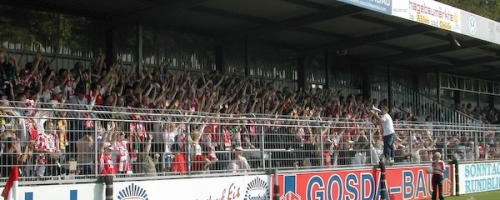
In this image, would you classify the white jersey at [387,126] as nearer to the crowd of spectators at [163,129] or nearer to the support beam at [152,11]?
the crowd of spectators at [163,129]

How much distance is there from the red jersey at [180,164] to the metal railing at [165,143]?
2cm

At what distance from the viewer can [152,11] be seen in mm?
20453

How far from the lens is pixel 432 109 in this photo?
35375 millimetres

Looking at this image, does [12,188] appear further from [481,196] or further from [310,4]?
[481,196]

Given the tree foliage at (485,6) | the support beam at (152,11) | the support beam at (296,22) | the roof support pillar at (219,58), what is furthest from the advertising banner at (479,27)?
the tree foliage at (485,6)

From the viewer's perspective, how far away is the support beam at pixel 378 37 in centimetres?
2516

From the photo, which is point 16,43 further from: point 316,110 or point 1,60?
point 316,110

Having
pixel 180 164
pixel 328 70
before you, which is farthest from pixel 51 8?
pixel 328 70

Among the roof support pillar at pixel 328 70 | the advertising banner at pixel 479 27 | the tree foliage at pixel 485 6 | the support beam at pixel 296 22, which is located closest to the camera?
the support beam at pixel 296 22

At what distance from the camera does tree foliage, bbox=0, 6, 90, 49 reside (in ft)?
61.9

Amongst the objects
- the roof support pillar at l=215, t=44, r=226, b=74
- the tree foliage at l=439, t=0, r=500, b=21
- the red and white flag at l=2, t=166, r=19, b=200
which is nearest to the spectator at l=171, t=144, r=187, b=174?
the red and white flag at l=2, t=166, r=19, b=200

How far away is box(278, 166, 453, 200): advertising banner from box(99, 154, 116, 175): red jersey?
4309 mm

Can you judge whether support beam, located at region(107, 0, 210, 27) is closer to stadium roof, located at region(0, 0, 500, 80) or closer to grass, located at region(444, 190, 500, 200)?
stadium roof, located at region(0, 0, 500, 80)

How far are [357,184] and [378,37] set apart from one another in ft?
34.1
